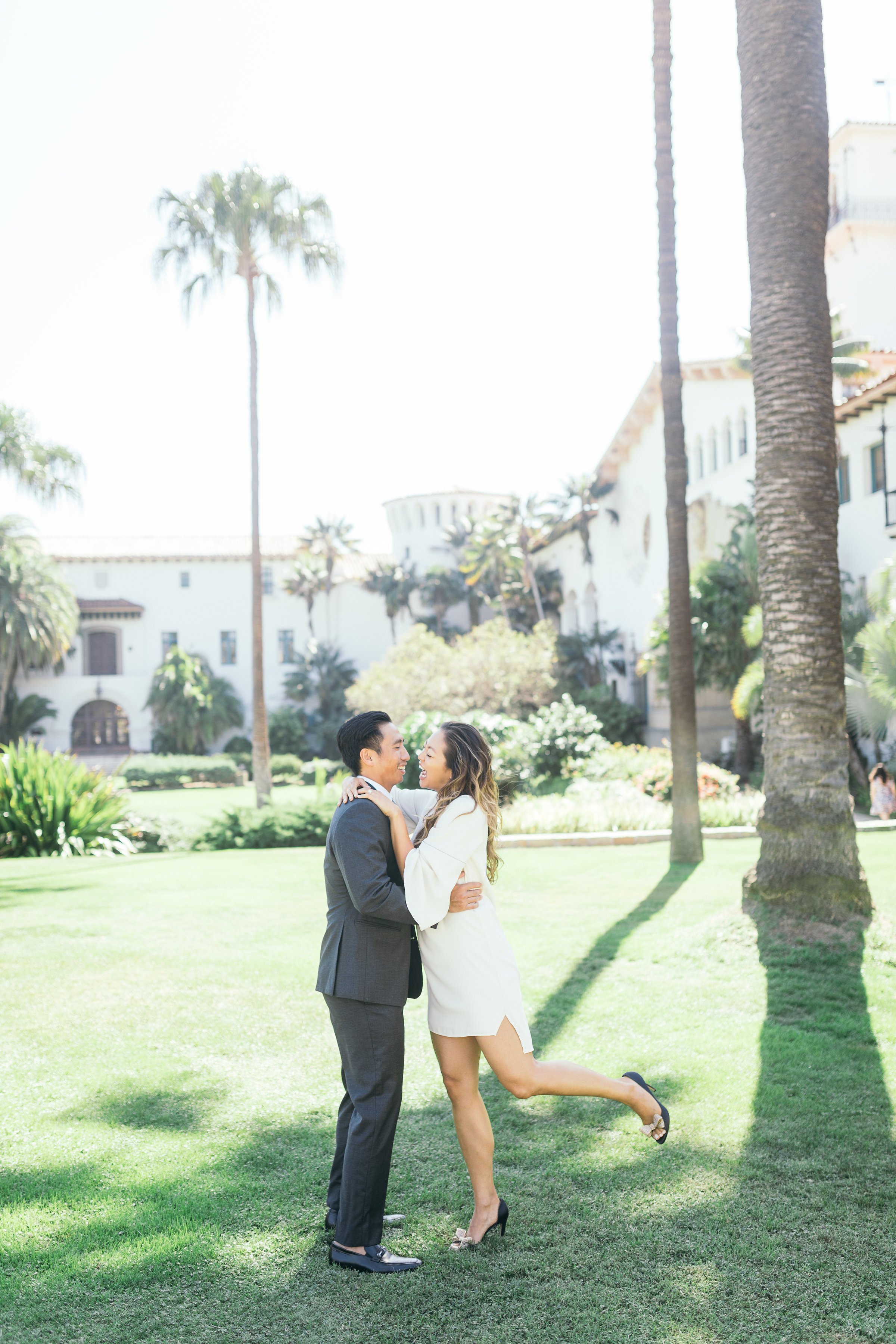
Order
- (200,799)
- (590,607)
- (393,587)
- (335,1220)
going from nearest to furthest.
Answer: (335,1220) → (200,799) → (590,607) → (393,587)

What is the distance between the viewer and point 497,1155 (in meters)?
4.29

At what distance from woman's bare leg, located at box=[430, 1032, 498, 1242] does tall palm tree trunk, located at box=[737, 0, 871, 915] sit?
4364 millimetres

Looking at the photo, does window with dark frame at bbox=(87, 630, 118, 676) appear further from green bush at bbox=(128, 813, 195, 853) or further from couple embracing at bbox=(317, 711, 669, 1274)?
couple embracing at bbox=(317, 711, 669, 1274)

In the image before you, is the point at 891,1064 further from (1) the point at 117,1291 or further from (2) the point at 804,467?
(2) the point at 804,467

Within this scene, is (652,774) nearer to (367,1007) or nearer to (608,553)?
(367,1007)

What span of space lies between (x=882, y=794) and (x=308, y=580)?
36.9m

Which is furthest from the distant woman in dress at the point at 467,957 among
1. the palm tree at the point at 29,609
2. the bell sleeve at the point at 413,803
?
the palm tree at the point at 29,609

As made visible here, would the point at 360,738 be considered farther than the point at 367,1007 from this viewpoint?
Yes

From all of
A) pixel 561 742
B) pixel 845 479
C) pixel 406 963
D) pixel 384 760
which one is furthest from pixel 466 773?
pixel 845 479

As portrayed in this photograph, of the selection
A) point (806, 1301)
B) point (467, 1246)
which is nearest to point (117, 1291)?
point (467, 1246)

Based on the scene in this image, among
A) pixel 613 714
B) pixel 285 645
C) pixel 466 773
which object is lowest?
pixel 466 773

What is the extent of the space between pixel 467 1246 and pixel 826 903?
4.50m

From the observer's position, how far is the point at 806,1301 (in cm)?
310

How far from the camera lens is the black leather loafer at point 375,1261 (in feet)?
10.9
